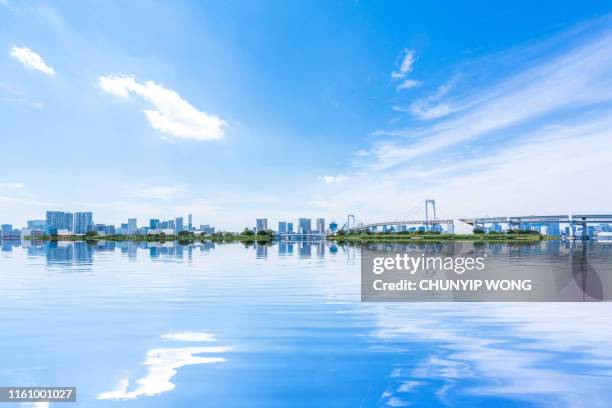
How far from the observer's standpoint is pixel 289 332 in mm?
12047

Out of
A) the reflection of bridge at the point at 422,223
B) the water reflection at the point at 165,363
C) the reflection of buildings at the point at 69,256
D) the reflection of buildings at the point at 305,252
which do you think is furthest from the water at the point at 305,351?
the reflection of bridge at the point at 422,223

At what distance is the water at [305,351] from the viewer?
25.2ft

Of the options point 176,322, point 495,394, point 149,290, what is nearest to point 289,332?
point 176,322

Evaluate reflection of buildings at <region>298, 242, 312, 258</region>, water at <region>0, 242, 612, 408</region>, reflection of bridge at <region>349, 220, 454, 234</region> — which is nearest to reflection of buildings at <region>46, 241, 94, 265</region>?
reflection of buildings at <region>298, 242, 312, 258</region>

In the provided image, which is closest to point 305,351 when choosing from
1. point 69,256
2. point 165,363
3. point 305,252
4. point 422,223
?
point 165,363

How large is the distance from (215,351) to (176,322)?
4.01 m

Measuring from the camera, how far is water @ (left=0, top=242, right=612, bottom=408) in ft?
25.2

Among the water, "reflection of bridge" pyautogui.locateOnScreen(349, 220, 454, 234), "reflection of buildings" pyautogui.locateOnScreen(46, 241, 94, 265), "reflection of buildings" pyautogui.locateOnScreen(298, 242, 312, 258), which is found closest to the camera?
the water

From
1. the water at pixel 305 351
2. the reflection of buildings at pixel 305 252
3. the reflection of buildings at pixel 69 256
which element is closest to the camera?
the water at pixel 305 351

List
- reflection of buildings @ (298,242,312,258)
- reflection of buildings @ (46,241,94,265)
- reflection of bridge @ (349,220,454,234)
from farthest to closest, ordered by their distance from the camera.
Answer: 1. reflection of bridge @ (349,220,454,234)
2. reflection of buildings @ (298,242,312,258)
3. reflection of buildings @ (46,241,94,265)

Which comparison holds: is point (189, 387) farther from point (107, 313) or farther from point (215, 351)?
point (107, 313)

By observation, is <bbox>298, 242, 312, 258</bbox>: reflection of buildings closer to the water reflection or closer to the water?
the water

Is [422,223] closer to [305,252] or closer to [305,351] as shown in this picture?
[305,252]

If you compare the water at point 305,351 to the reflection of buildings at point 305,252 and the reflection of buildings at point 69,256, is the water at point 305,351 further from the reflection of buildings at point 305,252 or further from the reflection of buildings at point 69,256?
the reflection of buildings at point 305,252
